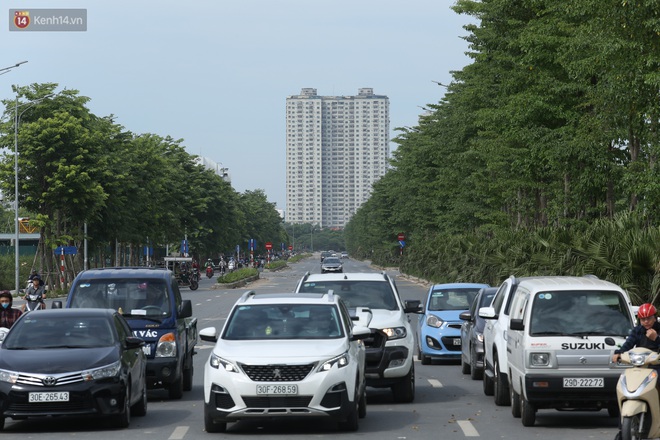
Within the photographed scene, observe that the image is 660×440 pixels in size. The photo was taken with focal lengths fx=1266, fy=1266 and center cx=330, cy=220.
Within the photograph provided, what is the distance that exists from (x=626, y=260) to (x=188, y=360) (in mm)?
11235

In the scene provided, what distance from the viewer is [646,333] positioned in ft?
40.2

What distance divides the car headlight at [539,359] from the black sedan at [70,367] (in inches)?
188

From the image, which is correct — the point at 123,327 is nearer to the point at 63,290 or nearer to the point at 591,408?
the point at 591,408

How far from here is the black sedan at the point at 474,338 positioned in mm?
20531

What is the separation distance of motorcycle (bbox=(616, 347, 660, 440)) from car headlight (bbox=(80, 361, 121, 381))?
235 inches

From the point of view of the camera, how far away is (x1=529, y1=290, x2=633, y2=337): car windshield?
14.8 m

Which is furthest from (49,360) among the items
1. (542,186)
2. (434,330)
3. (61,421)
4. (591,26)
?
(542,186)

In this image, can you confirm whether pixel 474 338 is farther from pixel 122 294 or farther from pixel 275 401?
pixel 275 401

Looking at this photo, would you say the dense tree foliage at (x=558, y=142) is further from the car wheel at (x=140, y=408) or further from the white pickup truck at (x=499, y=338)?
the car wheel at (x=140, y=408)

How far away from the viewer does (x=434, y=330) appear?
81.4ft

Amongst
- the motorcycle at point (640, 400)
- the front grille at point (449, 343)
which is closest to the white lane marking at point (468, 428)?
the motorcycle at point (640, 400)

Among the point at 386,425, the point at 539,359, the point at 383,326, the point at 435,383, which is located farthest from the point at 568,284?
the point at 435,383

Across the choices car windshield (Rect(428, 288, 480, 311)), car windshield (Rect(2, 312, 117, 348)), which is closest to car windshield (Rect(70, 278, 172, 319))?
car windshield (Rect(2, 312, 117, 348))

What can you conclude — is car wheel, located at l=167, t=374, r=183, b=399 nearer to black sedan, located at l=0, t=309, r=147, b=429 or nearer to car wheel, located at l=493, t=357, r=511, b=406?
black sedan, located at l=0, t=309, r=147, b=429
